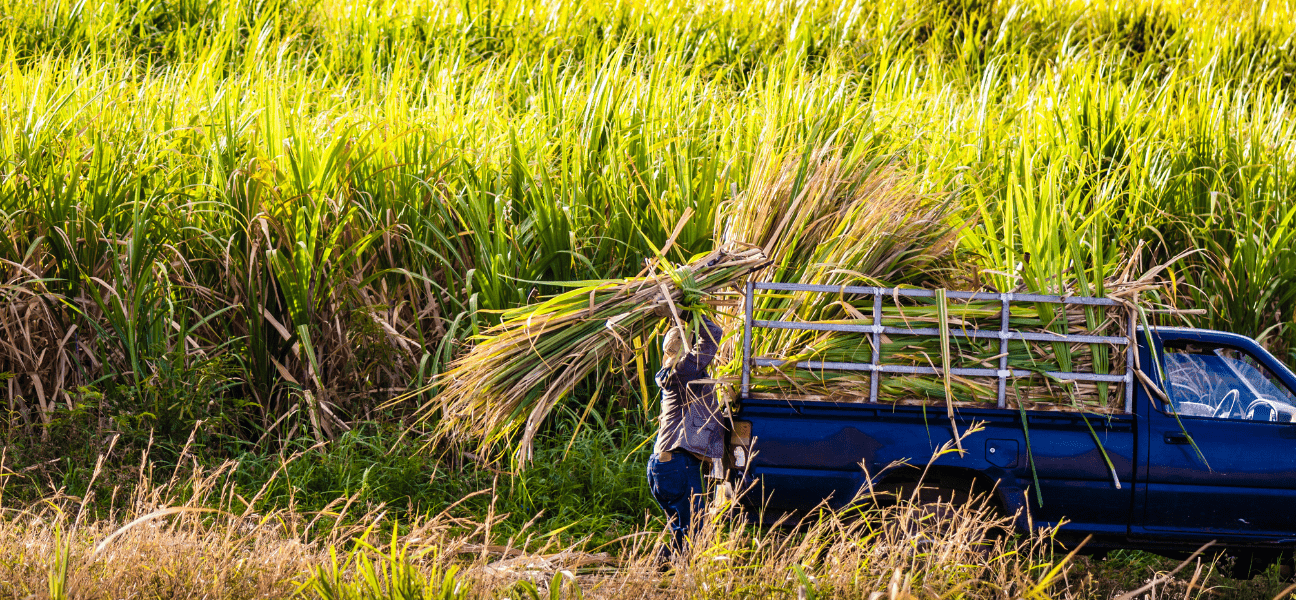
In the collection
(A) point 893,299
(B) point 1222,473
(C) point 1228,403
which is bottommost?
(B) point 1222,473

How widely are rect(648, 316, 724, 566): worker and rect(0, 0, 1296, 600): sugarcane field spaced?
15 millimetres

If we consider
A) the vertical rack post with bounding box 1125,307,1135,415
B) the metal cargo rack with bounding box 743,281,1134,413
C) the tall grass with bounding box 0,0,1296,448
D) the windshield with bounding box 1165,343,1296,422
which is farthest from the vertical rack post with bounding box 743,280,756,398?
the windshield with bounding box 1165,343,1296,422

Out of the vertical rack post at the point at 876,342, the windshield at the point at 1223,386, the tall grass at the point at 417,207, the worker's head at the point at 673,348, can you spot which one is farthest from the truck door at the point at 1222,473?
the worker's head at the point at 673,348

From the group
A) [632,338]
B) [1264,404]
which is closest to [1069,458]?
[1264,404]

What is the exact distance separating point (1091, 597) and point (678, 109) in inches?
171

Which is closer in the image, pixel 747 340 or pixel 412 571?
pixel 412 571

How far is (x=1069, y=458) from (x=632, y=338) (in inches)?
74.3

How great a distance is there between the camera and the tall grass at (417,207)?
552cm

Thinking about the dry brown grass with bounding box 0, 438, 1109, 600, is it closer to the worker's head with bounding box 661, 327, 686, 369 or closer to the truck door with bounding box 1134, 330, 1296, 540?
the worker's head with bounding box 661, 327, 686, 369

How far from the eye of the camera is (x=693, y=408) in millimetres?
3998

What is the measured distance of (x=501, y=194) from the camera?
6.01m

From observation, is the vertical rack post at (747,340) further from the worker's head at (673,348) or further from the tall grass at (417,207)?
the tall grass at (417,207)

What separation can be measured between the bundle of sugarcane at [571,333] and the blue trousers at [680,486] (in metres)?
0.50

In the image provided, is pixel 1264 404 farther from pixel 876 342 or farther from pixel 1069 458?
pixel 876 342
